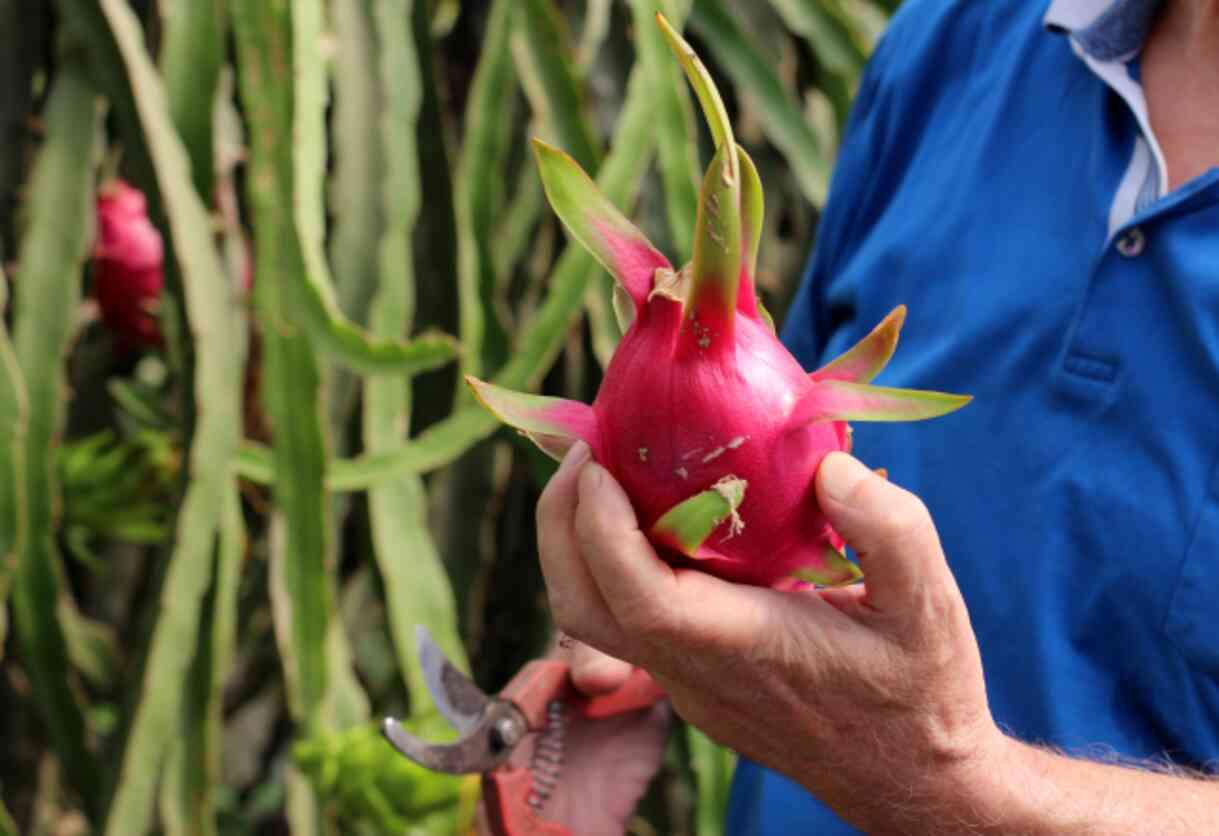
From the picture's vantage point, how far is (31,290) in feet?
2.92

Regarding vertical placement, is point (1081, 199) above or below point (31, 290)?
above

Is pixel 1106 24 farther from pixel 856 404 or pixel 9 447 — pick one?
pixel 9 447

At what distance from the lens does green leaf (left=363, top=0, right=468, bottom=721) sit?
89 centimetres

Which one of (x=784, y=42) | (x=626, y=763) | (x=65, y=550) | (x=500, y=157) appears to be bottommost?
(x=65, y=550)

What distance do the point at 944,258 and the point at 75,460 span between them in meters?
0.70

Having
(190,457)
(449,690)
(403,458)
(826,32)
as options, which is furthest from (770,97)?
(449,690)

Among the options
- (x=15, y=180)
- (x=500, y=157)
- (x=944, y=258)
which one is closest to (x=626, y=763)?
(x=944, y=258)

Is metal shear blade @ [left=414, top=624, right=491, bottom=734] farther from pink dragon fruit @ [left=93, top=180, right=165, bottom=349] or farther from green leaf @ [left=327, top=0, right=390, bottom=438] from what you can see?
pink dragon fruit @ [left=93, top=180, right=165, bottom=349]

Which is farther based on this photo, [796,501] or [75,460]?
[75,460]

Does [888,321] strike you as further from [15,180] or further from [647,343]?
[15,180]

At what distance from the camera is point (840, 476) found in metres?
0.39

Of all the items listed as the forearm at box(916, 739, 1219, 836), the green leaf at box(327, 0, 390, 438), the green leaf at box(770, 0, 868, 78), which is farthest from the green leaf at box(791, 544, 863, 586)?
the green leaf at box(770, 0, 868, 78)

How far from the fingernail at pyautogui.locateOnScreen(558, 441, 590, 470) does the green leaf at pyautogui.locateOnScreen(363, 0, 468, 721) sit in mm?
470

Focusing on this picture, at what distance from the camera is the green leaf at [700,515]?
1.20 ft
